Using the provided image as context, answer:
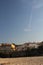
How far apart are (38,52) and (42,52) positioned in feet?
3.49

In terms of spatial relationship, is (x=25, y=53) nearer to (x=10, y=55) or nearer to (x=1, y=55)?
(x=10, y=55)

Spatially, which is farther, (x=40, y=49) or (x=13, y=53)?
(x=40, y=49)

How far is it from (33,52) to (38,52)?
141cm

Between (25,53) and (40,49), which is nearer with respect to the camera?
(25,53)

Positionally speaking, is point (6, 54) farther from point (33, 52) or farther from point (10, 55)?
point (33, 52)

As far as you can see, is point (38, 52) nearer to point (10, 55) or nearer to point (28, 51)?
point (28, 51)

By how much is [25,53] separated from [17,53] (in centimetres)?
207

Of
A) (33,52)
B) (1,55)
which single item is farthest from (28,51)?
(1,55)

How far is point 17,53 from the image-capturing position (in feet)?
143

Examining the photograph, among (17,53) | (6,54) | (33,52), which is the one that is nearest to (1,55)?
(6,54)

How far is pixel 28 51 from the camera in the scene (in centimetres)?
4469

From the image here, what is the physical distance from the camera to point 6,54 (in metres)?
44.4

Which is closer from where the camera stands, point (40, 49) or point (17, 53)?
point (17, 53)

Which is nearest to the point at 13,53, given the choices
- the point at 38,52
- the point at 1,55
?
the point at 1,55
